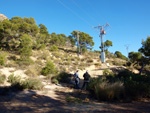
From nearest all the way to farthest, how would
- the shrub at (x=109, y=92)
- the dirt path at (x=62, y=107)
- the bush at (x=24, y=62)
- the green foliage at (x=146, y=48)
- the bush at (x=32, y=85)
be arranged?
the dirt path at (x=62, y=107) < the shrub at (x=109, y=92) < the bush at (x=32, y=85) < the bush at (x=24, y=62) < the green foliage at (x=146, y=48)

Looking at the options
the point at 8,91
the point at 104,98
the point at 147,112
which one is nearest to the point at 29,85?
the point at 8,91

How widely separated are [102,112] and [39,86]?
528 centimetres

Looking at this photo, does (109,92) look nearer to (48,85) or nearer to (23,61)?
(48,85)

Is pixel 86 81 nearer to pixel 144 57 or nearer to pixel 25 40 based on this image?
pixel 25 40

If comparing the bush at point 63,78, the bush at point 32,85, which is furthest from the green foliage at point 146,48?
the bush at point 32,85

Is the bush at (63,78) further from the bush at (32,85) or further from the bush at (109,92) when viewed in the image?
the bush at (109,92)

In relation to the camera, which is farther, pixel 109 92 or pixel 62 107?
pixel 109 92

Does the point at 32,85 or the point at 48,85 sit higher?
the point at 32,85

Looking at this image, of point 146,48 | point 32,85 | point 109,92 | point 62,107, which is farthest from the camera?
point 146,48

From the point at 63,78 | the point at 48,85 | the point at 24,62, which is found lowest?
the point at 48,85

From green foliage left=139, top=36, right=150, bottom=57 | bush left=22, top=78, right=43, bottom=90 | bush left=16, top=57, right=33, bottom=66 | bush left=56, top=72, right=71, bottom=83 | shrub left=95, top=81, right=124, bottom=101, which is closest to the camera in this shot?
shrub left=95, top=81, right=124, bottom=101

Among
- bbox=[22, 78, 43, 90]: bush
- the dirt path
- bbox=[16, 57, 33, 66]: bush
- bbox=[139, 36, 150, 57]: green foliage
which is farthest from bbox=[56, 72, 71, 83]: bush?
bbox=[139, 36, 150, 57]: green foliage

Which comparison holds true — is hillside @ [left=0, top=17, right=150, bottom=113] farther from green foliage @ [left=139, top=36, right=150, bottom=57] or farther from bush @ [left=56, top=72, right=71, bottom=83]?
green foliage @ [left=139, top=36, right=150, bottom=57]

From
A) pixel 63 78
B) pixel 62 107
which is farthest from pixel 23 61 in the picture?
pixel 62 107
